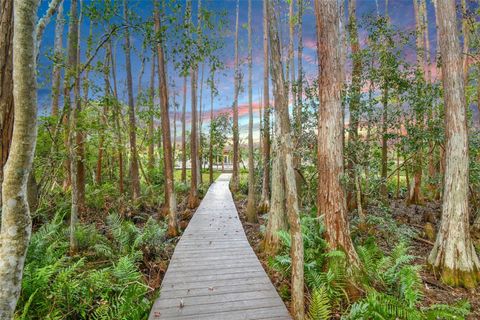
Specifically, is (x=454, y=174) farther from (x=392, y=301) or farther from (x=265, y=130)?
(x=265, y=130)

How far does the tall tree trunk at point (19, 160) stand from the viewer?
1676 mm

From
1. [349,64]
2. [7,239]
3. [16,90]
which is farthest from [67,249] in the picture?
[349,64]

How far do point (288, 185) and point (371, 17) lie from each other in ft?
24.9

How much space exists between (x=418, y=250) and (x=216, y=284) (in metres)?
5.91

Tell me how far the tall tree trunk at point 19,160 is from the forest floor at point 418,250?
3.32m

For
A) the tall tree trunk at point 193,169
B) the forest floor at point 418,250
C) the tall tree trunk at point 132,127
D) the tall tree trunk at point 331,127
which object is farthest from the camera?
the tall tree trunk at point 193,169

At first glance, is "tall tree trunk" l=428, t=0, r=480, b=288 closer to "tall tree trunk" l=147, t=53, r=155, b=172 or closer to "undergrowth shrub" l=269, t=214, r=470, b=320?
"undergrowth shrub" l=269, t=214, r=470, b=320

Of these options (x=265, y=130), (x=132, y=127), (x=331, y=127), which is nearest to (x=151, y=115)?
(x=132, y=127)

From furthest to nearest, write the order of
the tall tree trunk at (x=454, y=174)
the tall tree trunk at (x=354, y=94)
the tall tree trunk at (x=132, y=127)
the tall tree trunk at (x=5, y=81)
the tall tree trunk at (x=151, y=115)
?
the tall tree trunk at (x=151, y=115) → the tall tree trunk at (x=132, y=127) → the tall tree trunk at (x=354, y=94) → the tall tree trunk at (x=454, y=174) → the tall tree trunk at (x=5, y=81)

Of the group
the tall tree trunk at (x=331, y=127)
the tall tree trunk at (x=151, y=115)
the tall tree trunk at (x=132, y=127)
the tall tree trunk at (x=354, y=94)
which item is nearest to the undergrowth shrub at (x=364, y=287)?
the tall tree trunk at (x=331, y=127)

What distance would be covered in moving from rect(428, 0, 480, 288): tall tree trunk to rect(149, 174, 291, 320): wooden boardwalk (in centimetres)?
363

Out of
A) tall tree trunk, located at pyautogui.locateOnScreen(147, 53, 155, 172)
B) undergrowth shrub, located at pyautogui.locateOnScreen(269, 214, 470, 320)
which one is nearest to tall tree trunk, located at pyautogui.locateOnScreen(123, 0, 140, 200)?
tall tree trunk, located at pyautogui.locateOnScreen(147, 53, 155, 172)

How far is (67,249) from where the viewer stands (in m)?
5.22

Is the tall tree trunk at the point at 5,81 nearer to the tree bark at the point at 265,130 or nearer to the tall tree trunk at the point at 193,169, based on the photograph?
the tree bark at the point at 265,130
